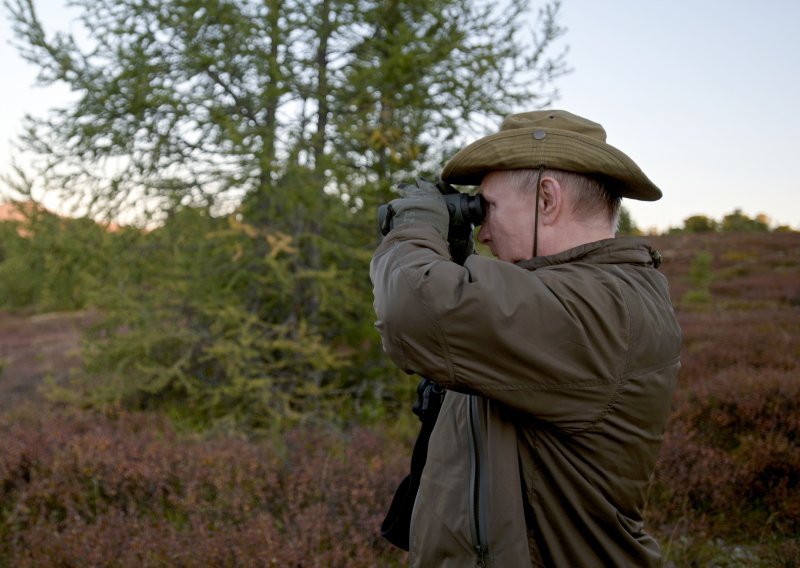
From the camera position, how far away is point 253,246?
6.45 m

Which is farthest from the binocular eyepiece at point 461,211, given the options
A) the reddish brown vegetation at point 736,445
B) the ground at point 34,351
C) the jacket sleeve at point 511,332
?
the ground at point 34,351

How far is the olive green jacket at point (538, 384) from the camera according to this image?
51.4 inches

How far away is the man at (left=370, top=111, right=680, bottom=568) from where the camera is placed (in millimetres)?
1312

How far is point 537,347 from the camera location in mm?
1301

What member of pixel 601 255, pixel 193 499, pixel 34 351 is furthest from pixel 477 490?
pixel 34 351

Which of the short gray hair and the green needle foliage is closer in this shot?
the short gray hair

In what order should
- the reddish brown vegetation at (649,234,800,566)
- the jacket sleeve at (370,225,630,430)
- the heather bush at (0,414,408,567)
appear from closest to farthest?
the jacket sleeve at (370,225,630,430) → the heather bush at (0,414,408,567) → the reddish brown vegetation at (649,234,800,566)

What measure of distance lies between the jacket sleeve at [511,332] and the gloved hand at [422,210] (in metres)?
0.16

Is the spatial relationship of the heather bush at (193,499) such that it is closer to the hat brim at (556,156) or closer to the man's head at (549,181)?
the man's head at (549,181)

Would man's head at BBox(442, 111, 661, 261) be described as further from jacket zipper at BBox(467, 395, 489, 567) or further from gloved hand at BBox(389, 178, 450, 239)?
jacket zipper at BBox(467, 395, 489, 567)

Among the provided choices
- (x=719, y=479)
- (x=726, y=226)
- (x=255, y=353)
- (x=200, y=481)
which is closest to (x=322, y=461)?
(x=200, y=481)

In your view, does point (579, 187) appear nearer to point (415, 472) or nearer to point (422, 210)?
point (422, 210)

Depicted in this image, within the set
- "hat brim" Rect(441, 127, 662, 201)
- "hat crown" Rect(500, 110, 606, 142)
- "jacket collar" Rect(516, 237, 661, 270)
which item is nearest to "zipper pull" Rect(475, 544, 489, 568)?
"jacket collar" Rect(516, 237, 661, 270)

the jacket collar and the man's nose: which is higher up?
the man's nose
